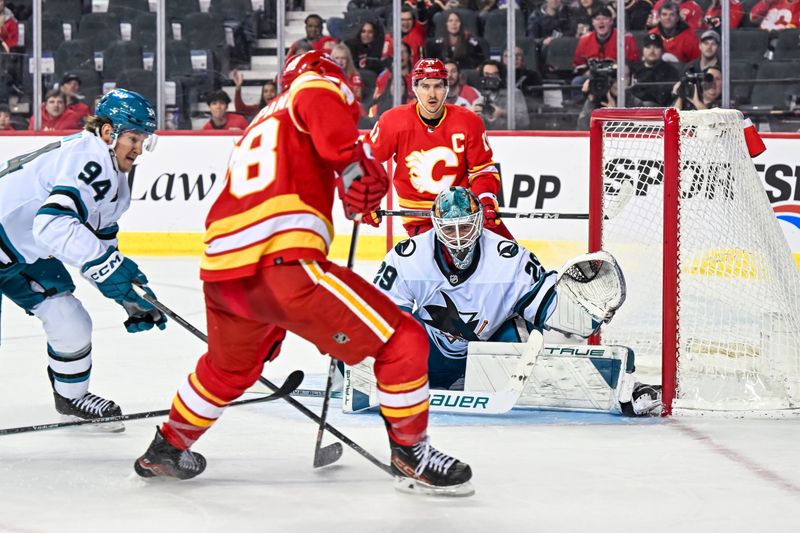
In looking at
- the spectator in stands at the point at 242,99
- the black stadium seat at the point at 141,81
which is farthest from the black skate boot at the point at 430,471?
the black stadium seat at the point at 141,81

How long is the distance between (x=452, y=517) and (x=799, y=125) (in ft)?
15.9

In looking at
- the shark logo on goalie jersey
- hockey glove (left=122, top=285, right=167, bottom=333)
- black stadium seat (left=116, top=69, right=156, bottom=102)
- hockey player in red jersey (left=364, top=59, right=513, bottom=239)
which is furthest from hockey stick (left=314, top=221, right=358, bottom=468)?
black stadium seat (left=116, top=69, right=156, bottom=102)

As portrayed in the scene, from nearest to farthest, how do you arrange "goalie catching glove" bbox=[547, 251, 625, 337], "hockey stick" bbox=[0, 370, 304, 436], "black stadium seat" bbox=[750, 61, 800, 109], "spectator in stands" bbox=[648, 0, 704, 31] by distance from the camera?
"hockey stick" bbox=[0, 370, 304, 436] < "goalie catching glove" bbox=[547, 251, 625, 337] < "black stadium seat" bbox=[750, 61, 800, 109] < "spectator in stands" bbox=[648, 0, 704, 31]

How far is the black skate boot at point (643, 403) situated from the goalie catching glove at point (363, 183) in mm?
1303

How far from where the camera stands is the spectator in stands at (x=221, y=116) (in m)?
7.88

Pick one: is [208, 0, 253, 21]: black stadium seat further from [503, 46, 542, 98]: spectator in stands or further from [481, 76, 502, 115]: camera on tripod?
[503, 46, 542, 98]: spectator in stands

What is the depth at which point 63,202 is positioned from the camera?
3.14 meters

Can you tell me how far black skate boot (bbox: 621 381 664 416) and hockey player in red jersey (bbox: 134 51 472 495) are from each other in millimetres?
997

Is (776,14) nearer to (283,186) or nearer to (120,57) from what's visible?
(120,57)

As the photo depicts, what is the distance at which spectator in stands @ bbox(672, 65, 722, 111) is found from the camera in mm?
7102

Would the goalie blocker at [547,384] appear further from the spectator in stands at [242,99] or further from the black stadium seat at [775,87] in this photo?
the spectator in stands at [242,99]

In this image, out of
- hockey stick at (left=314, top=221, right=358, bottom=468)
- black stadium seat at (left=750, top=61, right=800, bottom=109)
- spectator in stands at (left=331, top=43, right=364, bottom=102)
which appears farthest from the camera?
spectator in stands at (left=331, top=43, right=364, bottom=102)

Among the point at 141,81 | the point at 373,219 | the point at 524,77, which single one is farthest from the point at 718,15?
the point at 141,81

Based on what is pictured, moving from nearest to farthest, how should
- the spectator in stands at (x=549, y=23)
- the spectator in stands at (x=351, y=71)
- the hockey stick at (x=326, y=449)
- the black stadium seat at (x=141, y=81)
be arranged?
the hockey stick at (x=326, y=449) < the spectator in stands at (x=549, y=23) < the spectator in stands at (x=351, y=71) < the black stadium seat at (x=141, y=81)
